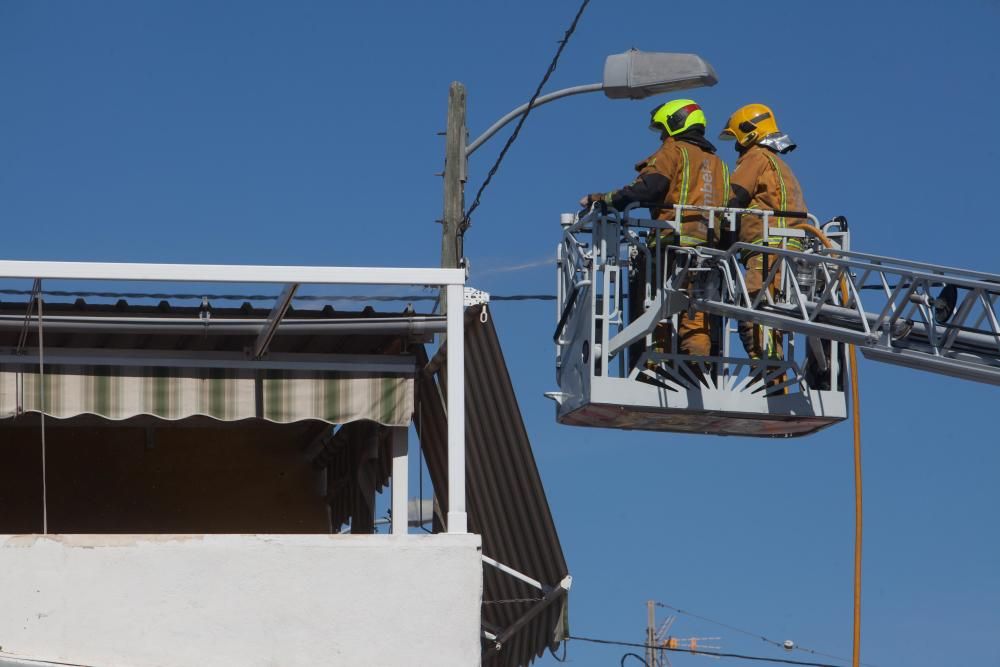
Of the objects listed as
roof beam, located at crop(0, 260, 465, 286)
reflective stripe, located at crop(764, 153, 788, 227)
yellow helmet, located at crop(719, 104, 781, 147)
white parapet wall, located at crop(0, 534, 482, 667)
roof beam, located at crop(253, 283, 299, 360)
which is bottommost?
white parapet wall, located at crop(0, 534, 482, 667)

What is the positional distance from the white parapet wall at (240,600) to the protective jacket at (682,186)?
2672mm

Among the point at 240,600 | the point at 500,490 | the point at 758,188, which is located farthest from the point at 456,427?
the point at 758,188

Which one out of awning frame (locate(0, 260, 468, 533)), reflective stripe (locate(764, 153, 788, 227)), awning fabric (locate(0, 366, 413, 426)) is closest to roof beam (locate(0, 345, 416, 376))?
awning fabric (locate(0, 366, 413, 426))

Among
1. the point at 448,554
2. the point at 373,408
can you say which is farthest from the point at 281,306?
the point at 448,554

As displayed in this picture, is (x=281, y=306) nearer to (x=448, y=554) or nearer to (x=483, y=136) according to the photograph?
(x=448, y=554)

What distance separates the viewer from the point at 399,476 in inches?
418

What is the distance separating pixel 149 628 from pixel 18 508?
158 inches

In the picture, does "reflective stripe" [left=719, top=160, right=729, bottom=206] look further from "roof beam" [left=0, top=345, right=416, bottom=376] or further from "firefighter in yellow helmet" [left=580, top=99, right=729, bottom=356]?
"roof beam" [left=0, top=345, right=416, bottom=376]

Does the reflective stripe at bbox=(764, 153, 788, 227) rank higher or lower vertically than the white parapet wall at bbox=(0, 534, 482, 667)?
higher

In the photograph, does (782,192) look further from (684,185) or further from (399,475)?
(399,475)

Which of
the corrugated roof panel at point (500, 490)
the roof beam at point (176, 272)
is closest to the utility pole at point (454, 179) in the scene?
the corrugated roof panel at point (500, 490)

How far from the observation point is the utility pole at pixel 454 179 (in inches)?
480

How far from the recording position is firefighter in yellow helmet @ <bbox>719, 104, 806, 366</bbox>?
34.6 ft

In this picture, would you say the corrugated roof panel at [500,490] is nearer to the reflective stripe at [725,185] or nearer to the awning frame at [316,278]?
the awning frame at [316,278]
